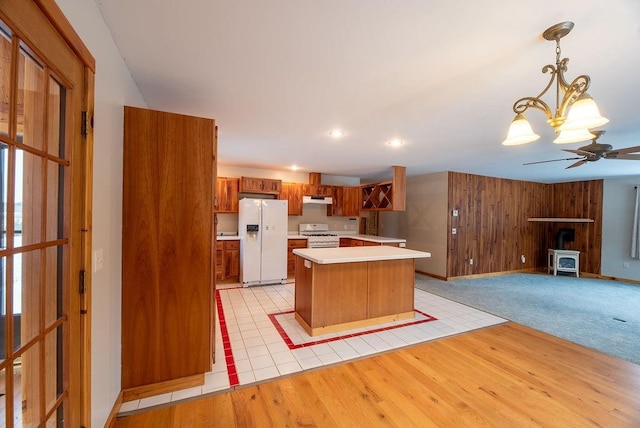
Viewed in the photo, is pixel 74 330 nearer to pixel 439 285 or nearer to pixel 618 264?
pixel 439 285

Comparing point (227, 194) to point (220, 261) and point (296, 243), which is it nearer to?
point (220, 261)

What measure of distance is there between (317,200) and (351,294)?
10.6ft

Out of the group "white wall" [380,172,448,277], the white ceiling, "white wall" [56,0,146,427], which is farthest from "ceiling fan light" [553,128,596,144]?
"white wall" [380,172,448,277]

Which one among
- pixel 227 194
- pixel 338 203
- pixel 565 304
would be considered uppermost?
pixel 227 194

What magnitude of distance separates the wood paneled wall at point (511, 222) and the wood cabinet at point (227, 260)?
4.53 m

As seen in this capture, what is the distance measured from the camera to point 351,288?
10.5ft

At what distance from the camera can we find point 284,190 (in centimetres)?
601

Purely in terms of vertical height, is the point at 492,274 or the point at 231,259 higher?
the point at 231,259

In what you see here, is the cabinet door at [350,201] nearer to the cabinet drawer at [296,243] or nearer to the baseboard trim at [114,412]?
the cabinet drawer at [296,243]

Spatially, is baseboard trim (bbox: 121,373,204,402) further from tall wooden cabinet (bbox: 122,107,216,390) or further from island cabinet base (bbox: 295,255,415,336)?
island cabinet base (bbox: 295,255,415,336)

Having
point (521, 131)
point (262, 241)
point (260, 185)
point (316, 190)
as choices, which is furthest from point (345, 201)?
point (521, 131)

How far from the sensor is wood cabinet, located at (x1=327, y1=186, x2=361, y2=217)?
6.49 meters

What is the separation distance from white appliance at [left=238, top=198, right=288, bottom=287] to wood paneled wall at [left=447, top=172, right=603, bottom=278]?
3.66 m

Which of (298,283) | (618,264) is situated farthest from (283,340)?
(618,264)
